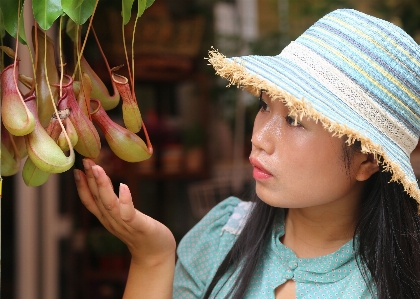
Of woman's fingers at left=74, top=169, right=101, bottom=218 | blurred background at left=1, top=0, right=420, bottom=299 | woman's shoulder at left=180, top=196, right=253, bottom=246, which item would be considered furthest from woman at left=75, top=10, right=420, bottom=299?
blurred background at left=1, top=0, right=420, bottom=299

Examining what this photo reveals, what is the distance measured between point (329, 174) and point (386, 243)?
166 mm

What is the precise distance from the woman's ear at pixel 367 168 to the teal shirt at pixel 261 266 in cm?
13

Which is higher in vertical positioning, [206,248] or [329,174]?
[329,174]

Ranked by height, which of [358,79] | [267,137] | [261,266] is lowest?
[261,266]

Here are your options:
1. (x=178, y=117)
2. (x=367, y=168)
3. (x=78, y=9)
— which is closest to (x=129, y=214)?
(x=78, y=9)

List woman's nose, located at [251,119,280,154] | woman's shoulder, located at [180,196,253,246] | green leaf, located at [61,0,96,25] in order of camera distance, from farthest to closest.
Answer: woman's shoulder, located at [180,196,253,246], woman's nose, located at [251,119,280,154], green leaf, located at [61,0,96,25]

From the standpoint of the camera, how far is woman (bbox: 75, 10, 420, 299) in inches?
35.1

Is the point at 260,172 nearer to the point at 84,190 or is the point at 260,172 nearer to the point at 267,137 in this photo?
the point at 267,137

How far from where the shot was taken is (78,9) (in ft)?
2.39

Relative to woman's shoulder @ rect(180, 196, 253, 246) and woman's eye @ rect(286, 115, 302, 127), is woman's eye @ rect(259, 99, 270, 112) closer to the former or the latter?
woman's eye @ rect(286, 115, 302, 127)

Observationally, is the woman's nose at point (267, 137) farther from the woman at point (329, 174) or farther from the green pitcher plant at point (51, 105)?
the green pitcher plant at point (51, 105)

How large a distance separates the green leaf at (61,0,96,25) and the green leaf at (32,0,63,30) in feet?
0.06

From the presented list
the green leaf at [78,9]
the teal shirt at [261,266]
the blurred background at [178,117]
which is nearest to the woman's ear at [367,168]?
the teal shirt at [261,266]

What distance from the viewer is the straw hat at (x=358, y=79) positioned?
89 cm
